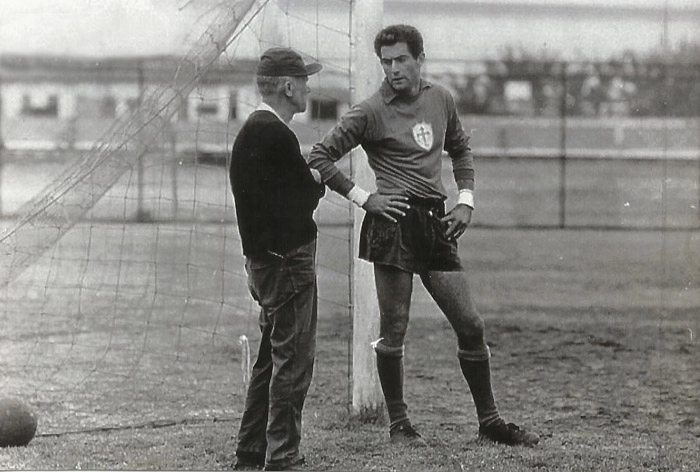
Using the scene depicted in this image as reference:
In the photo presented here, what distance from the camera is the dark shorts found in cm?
456

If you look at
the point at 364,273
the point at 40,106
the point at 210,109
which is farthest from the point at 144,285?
the point at 40,106

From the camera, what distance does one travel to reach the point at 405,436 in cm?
480

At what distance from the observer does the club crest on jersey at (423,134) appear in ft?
14.9

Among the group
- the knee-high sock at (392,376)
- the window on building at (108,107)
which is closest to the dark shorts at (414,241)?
the knee-high sock at (392,376)

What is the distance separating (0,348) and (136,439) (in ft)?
8.92

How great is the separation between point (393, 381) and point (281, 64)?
1.48 m

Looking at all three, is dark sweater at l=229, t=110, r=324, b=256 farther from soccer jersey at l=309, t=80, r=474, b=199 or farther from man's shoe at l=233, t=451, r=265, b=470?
man's shoe at l=233, t=451, r=265, b=470

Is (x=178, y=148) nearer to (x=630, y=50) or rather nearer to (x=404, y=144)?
(x=630, y=50)

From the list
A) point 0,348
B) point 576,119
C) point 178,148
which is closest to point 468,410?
point 0,348

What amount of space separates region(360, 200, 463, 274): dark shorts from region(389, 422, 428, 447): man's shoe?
0.71m

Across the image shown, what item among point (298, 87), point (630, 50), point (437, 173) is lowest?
point (437, 173)

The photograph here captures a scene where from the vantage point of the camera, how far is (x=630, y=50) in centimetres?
2244

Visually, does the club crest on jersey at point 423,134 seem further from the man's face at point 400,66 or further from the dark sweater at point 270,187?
the dark sweater at point 270,187

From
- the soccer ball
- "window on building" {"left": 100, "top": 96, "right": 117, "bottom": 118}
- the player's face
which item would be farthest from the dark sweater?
"window on building" {"left": 100, "top": 96, "right": 117, "bottom": 118}
